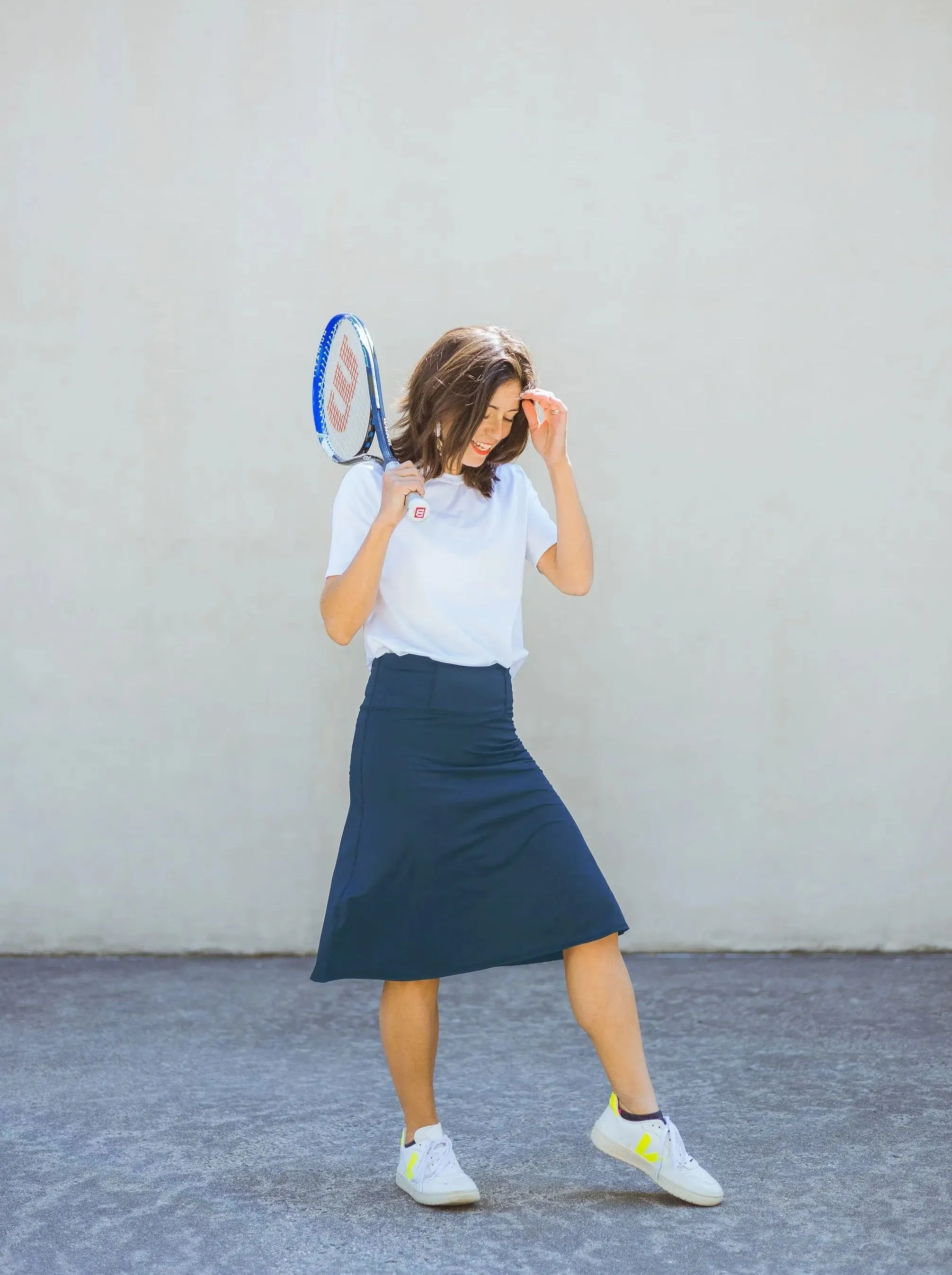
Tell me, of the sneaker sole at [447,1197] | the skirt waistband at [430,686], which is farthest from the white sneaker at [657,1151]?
the skirt waistband at [430,686]

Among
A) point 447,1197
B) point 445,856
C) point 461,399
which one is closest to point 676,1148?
point 447,1197

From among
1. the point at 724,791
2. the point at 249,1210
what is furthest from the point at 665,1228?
the point at 724,791

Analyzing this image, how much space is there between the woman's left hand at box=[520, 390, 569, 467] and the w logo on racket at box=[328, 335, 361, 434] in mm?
320

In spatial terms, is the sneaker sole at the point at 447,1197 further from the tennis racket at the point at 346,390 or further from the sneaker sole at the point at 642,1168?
the tennis racket at the point at 346,390

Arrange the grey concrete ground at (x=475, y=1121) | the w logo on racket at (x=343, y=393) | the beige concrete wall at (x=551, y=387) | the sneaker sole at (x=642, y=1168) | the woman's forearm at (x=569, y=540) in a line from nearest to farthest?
1. the grey concrete ground at (x=475, y=1121)
2. the sneaker sole at (x=642, y=1168)
3. the woman's forearm at (x=569, y=540)
4. the w logo on racket at (x=343, y=393)
5. the beige concrete wall at (x=551, y=387)

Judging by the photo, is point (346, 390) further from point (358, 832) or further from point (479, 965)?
point (479, 965)

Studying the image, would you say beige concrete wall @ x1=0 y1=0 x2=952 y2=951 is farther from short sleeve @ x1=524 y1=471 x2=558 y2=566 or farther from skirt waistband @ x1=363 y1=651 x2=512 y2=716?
skirt waistband @ x1=363 y1=651 x2=512 y2=716

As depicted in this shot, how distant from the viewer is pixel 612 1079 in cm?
200

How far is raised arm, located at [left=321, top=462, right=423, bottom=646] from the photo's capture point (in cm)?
192

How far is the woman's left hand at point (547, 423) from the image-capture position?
2027 millimetres

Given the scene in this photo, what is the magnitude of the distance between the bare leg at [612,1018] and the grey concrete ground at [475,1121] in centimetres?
17

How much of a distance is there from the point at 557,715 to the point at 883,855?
3.10ft

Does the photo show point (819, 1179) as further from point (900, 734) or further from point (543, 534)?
point (900, 734)

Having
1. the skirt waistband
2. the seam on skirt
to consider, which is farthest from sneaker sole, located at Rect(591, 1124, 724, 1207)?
the skirt waistband
